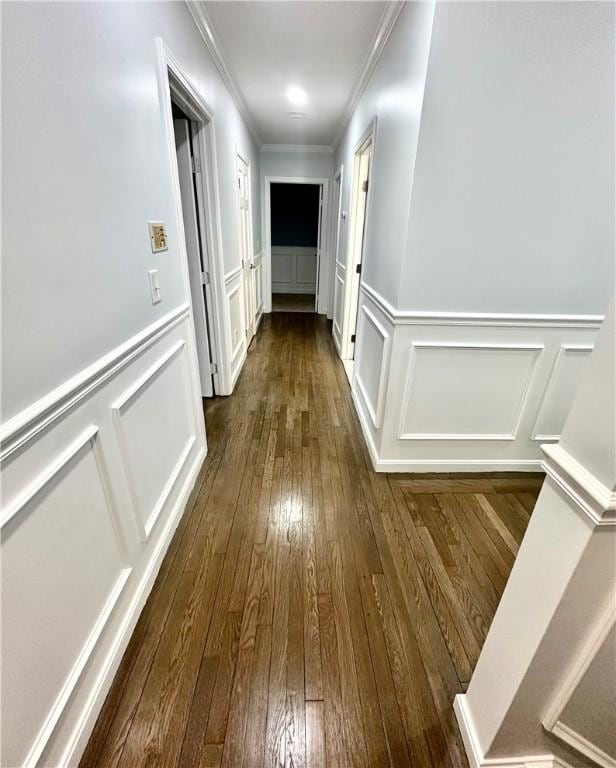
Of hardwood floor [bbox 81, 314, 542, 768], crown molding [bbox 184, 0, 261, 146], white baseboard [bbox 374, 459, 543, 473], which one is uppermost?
crown molding [bbox 184, 0, 261, 146]

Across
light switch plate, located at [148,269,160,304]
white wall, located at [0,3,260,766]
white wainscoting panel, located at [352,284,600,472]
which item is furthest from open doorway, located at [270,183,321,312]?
white wall, located at [0,3,260,766]

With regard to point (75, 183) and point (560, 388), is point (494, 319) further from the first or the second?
point (75, 183)

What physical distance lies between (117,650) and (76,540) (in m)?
0.49

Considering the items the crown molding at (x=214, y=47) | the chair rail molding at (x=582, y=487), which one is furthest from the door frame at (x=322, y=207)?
the chair rail molding at (x=582, y=487)

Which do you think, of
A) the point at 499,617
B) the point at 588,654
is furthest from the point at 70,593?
the point at 588,654

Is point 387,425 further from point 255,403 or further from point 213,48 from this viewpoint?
point 213,48

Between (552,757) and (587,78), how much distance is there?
2.32m

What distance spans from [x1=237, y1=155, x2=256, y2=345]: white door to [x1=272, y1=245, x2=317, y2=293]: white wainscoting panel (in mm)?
3133

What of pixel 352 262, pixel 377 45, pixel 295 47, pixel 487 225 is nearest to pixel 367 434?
pixel 487 225

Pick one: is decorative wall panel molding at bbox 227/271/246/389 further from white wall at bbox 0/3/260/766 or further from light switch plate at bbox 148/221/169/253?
white wall at bbox 0/3/260/766

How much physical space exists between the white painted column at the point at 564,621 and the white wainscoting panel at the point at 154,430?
1.19m

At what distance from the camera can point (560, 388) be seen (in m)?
1.95

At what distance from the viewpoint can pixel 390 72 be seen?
191 cm

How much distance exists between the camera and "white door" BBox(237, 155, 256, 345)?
3.54 m
